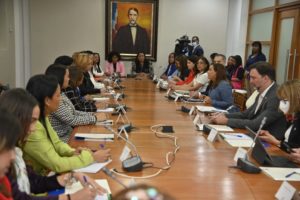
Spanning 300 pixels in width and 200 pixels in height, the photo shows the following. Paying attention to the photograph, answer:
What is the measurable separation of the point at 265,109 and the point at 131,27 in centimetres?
674

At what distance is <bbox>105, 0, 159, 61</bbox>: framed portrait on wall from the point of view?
9203 mm

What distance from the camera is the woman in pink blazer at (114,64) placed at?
29.4 feet

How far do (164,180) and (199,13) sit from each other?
319 inches

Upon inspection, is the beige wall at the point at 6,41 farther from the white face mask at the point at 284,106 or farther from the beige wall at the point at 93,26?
the white face mask at the point at 284,106

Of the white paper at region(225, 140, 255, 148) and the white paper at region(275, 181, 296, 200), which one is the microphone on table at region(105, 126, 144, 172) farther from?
the white paper at region(225, 140, 255, 148)

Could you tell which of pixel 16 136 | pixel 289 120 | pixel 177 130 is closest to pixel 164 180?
pixel 16 136

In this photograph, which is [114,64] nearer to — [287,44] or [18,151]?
[287,44]

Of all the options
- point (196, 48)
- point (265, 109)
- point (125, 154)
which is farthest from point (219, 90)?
point (196, 48)

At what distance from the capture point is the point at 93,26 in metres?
9.27

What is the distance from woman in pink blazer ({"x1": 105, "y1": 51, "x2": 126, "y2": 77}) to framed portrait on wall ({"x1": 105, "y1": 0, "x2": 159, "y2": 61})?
39 cm

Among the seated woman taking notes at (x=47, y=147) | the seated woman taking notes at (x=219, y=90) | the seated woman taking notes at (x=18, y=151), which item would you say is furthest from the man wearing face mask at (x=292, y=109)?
the seated woman taking notes at (x=219, y=90)

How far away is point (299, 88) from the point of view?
2.47 metres


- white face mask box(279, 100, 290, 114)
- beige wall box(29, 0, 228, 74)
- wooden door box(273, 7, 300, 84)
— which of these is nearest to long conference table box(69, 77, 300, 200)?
white face mask box(279, 100, 290, 114)

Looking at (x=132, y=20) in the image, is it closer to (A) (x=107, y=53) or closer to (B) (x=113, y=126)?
(A) (x=107, y=53)
